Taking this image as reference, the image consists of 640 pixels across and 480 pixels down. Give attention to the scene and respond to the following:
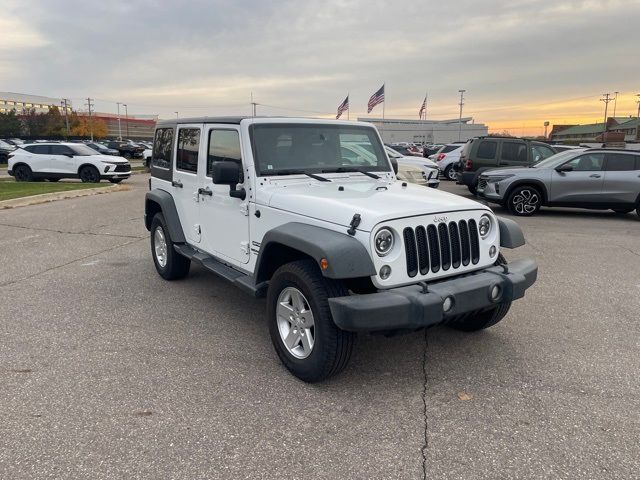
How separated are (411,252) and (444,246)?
1.03 ft

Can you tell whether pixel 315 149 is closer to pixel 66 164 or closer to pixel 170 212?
pixel 170 212

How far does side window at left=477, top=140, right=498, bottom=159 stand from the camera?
14.3 m

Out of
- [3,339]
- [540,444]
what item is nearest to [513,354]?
[540,444]

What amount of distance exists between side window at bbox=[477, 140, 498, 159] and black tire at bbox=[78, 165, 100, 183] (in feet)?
47.6

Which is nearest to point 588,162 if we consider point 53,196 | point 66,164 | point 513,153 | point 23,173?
point 513,153

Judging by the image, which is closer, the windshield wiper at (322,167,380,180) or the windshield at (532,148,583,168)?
the windshield wiper at (322,167,380,180)

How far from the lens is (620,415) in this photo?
3.20m

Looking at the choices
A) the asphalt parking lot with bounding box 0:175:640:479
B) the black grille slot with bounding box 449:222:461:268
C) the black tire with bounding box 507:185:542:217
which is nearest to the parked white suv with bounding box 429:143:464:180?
the black tire with bounding box 507:185:542:217

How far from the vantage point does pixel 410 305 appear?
3.10 m

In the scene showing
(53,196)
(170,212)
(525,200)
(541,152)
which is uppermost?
(541,152)

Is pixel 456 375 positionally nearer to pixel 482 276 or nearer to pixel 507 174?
pixel 482 276

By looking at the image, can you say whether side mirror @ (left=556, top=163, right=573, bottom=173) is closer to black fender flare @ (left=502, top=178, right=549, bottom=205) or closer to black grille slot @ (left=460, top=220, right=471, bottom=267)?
black fender flare @ (left=502, top=178, right=549, bottom=205)

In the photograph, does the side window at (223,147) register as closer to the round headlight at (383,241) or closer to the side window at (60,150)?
the round headlight at (383,241)

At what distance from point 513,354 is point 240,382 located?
2237 mm
